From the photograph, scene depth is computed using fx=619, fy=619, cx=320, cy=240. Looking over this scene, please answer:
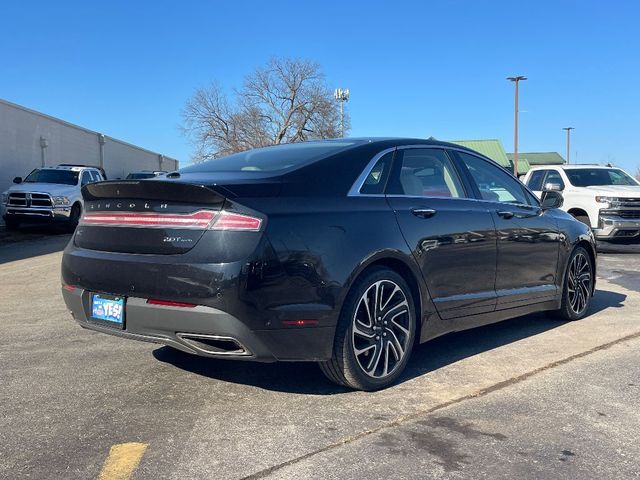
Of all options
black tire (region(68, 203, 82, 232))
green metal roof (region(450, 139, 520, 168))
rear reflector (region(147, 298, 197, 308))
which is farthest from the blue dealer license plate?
green metal roof (region(450, 139, 520, 168))

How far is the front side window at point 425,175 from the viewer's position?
175 inches

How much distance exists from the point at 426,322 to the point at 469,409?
2.53 ft

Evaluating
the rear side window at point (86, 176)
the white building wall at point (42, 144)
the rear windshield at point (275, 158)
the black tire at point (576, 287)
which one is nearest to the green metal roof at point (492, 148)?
the white building wall at point (42, 144)

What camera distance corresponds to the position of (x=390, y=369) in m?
4.11

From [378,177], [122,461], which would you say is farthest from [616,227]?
[122,461]

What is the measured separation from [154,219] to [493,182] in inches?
121

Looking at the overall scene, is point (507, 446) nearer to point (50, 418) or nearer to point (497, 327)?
point (50, 418)

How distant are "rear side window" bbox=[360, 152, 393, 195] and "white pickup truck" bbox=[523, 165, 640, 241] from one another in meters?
9.39

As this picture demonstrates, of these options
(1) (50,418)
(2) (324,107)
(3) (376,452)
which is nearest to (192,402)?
(1) (50,418)

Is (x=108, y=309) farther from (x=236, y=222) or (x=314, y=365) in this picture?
(x=314, y=365)

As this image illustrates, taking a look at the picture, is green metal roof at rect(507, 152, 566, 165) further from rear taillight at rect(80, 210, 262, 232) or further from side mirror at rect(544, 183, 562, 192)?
rear taillight at rect(80, 210, 262, 232)

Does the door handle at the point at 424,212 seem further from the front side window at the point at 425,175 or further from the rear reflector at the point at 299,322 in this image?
the rear reflector at the point at 299,322

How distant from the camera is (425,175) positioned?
4699 millimetres

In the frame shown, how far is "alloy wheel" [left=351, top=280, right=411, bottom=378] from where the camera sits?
3883mm
